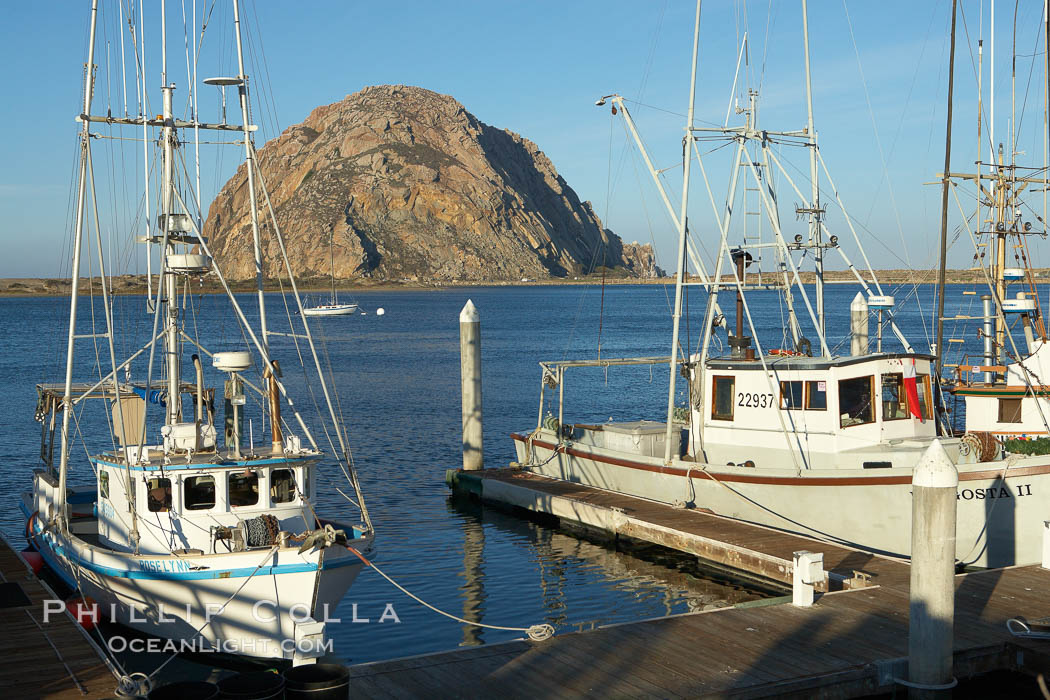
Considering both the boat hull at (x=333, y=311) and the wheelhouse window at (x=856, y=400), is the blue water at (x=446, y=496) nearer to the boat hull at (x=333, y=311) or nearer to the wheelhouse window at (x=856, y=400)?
the wheelhouse window at (x=856, y=400)

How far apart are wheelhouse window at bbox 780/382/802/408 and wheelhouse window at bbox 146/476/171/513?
37.4ft

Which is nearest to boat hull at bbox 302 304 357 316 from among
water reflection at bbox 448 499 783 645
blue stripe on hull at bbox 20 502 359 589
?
water reflection at bbox 448 499 783 645

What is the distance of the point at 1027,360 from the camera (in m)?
23.2

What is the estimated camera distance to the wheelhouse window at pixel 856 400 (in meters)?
19.2

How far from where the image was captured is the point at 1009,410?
21750 millimetres

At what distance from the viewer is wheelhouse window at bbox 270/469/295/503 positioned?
15.4m

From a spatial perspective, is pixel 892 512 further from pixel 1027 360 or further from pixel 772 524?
pixel 1027 360

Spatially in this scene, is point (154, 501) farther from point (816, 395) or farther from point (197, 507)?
point (816, 395)

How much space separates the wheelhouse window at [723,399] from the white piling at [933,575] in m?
9.61

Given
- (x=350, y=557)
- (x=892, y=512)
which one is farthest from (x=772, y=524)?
(x=350, y=557)

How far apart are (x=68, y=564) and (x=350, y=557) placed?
5.64 meters

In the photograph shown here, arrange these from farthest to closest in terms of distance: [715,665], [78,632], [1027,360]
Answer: [1027,360] → [78,632] → [715,665]

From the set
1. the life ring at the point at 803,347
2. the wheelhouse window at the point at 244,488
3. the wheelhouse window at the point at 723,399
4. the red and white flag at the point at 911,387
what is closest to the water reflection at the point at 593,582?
the wheelhouse window at the point at 723,399

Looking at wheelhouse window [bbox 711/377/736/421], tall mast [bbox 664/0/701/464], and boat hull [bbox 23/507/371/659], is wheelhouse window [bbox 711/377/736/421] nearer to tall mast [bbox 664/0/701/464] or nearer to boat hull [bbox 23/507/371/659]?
tall mast [bbox 664/0/701/464]
